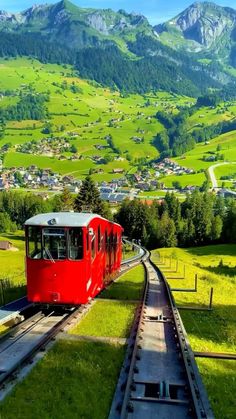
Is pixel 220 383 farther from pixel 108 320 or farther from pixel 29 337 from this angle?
pixel 108 320

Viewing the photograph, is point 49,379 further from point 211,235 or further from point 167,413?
point 211,235

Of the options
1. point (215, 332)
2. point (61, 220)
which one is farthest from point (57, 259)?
point (215, 332)

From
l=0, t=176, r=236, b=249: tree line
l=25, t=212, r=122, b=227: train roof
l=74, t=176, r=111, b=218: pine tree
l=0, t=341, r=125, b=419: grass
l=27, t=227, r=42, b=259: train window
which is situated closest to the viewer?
l=0, t=341, r=125, b=419: grass

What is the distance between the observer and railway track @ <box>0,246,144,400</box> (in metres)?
14.1

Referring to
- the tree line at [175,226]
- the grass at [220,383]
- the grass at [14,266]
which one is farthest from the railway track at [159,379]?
the tree line at [175,226]

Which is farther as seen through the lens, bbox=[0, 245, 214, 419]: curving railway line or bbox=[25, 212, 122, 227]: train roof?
bbox=[25, 212, 122, 227]: train roof

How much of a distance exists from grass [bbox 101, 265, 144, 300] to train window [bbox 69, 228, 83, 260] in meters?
9.22

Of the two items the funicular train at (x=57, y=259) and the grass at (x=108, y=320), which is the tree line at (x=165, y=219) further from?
the funicular train at (x=57, y=259)

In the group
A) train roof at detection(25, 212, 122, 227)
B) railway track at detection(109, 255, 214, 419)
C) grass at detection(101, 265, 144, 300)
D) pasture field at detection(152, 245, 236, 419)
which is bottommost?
pasture field at detection(152, 245, 236, 419)

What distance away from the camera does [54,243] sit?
20.3 m

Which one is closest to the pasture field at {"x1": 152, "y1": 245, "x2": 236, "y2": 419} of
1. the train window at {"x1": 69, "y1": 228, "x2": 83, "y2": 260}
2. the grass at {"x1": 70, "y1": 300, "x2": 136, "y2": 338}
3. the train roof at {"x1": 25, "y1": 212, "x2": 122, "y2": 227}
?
the grass at {"x1": 70, "y1": 300, "x2": 136, "y2": 338}

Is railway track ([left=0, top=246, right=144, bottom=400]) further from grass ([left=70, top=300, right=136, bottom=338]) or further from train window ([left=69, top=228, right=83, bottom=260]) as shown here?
train window ([left=69, top=228, right=83, bottom=260])

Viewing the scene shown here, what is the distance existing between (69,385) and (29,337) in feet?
16.5

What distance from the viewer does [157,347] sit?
17328 mm
